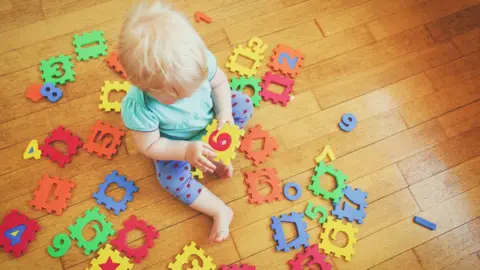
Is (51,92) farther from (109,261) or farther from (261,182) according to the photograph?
(261,182)

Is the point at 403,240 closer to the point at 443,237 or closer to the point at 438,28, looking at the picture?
the point at 443,237

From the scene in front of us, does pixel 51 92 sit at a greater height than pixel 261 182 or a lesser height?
greater

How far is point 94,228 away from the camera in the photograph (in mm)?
1157

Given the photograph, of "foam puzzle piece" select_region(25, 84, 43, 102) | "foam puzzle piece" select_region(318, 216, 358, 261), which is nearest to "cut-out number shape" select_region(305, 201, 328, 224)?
"foam puzzle piece" select_region(318, 216, 358, 261)

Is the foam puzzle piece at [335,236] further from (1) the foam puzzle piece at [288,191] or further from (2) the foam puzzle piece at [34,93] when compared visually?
(2) the foam puzzle piece at [34,93]

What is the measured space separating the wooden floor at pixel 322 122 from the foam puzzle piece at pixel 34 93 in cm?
2

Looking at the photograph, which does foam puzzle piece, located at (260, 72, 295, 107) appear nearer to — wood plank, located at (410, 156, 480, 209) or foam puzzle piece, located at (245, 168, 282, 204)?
foam puzzle piece, located at (245, 168, 282, 204)

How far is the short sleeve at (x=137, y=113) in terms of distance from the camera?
888mm

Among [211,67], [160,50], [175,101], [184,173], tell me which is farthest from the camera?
[184,173]

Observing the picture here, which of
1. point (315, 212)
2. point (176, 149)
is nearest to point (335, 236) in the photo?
point (315, 212)

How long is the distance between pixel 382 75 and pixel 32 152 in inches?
48.6

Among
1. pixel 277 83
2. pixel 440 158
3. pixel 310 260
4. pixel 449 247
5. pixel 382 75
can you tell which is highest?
pixel 277 83

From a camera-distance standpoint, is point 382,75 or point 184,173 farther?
point 382,75

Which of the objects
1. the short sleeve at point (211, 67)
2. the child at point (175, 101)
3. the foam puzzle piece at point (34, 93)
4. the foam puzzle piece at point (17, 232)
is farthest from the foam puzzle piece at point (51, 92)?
the short sleeve at point (211, 67)
